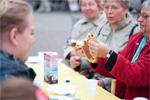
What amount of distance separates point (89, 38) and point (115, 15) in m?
0.84

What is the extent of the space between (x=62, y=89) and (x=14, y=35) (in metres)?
0.96

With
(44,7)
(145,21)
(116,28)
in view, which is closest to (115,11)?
(116,28)

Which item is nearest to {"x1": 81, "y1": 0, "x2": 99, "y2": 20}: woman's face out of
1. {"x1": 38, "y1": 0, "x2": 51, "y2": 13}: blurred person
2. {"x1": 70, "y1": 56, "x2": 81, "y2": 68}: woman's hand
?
{"x1": 70, "y1": 56, "x2": 81, "y2": 68}: woman's hand

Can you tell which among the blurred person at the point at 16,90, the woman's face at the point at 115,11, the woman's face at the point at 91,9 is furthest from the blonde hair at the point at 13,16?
the woman's face at the point at 91,9

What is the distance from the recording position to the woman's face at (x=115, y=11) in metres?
2.90

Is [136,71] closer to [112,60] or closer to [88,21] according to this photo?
[112,60]

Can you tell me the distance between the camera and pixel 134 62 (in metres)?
2.10

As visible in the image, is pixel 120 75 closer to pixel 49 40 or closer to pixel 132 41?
pixel 132 41

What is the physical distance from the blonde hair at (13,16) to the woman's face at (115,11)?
173 cm

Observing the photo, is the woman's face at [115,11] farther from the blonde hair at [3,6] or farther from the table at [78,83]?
the blonde hair at [3,6]

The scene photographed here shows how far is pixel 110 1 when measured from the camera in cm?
291

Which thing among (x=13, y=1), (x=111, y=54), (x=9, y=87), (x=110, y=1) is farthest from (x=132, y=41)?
(x=9, y=87)

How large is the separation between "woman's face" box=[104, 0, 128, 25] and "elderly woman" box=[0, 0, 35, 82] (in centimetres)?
170

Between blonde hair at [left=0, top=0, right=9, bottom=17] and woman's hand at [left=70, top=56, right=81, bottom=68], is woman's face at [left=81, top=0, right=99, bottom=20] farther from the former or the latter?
blonde hair at [left=0, top=0, right=9, bottom=17]
